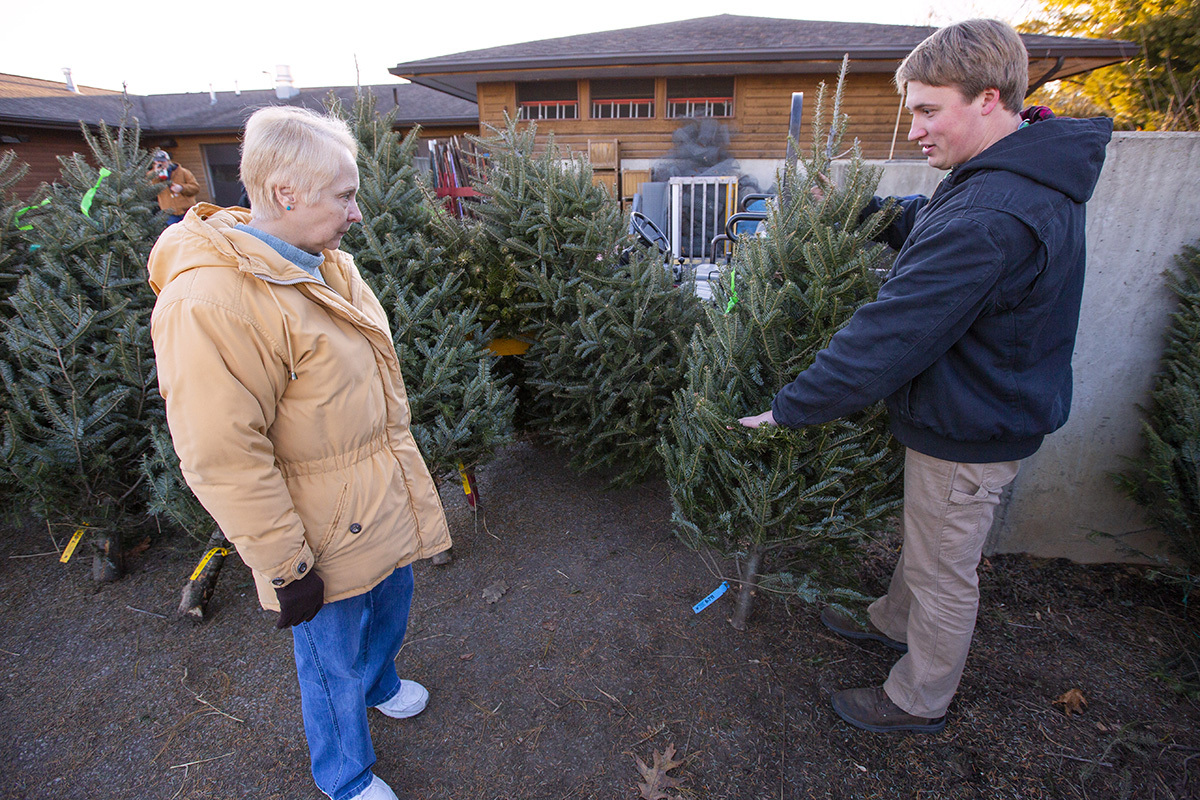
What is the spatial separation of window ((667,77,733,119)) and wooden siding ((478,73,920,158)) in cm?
31

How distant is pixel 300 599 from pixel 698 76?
55.3ft

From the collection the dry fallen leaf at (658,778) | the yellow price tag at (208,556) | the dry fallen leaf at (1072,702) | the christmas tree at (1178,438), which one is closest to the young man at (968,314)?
the dry fallen leaf at (1072,702)

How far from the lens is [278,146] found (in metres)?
1.58

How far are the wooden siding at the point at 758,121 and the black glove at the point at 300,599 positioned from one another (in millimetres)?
14617

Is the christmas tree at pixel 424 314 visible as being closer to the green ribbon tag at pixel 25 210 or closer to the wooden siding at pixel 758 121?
the green ribbon tag at pixel 25 210

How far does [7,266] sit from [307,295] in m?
3.27

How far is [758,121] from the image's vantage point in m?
15.3

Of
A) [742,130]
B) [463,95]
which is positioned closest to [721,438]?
[742,130]

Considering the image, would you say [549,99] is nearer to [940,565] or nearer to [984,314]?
[984,314]

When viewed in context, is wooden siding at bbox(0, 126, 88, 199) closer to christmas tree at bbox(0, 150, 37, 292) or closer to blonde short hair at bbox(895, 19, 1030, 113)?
christmas tree at bbox(0, 150, 37, 292)

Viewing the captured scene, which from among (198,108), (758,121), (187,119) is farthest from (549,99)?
(198,108)

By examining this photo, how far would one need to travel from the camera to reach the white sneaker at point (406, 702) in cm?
245

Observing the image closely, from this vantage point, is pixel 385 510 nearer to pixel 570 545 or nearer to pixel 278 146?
pixel 278 146

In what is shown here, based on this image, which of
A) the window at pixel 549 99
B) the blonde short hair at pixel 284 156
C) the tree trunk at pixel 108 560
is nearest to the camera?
the blonde short hair at pixel 284 156
